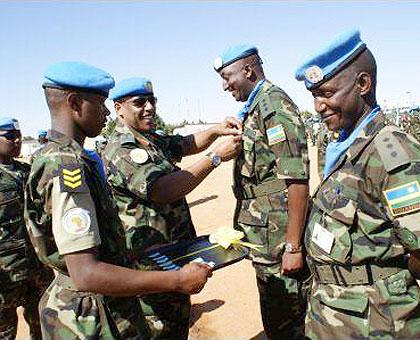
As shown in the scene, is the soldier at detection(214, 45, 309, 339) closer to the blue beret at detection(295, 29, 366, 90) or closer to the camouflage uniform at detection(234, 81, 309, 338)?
the camouflage uniform at detection(234, 81, 309, 338)

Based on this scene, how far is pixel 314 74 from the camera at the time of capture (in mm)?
2225

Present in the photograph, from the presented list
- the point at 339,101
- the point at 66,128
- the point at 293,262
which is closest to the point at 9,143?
the point at 66,128

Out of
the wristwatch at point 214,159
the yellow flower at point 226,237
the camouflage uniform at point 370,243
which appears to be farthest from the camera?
the wristwatch at point 214,159

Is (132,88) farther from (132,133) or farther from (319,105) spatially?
(319,105)

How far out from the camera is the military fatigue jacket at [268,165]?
3.05 metres

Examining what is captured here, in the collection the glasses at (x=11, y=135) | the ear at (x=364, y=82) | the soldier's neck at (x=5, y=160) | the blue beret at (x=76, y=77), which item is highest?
the blue beret at (x=76, y=77)

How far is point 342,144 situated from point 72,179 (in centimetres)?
142

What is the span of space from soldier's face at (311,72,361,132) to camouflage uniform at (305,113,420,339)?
121 millimetres

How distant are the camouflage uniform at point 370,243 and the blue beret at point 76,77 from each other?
4.35 feet

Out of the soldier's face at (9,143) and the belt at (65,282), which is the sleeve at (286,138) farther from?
the soldier's face at (9,143)

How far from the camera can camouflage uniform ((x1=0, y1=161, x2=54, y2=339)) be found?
449 centimetres

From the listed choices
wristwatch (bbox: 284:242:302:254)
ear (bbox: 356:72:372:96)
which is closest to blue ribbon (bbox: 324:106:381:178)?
ear (bbox: 356:72:372:96)

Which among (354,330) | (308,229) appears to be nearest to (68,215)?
(308,229)

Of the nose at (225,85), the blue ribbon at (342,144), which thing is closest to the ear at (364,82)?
the blue ribbon at (342,144)
